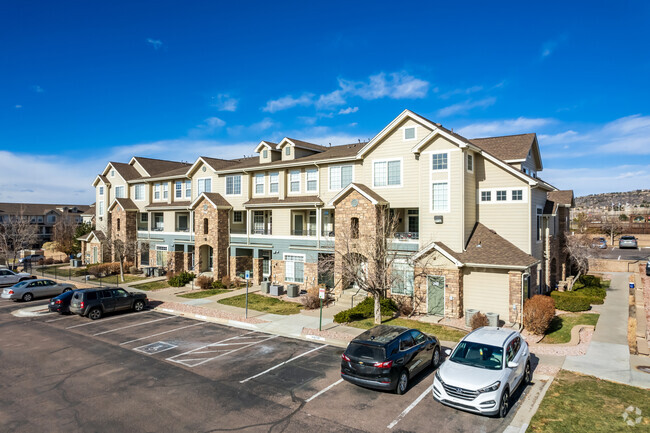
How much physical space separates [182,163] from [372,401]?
148 feet

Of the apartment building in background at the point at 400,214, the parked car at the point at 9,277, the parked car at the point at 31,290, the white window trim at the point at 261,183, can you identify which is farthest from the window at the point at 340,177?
the parked car at the point at 9,277

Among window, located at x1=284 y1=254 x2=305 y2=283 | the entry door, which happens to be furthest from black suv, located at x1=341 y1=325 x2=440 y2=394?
window, located at x1=284 y1=254 x2=305 y2=283

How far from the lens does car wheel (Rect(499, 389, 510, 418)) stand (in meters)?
10.4

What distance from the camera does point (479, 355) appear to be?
11547 mm

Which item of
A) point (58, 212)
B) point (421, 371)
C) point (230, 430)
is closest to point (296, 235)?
point (421, 371)

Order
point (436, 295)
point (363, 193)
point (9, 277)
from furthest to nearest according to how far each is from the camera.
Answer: point (9, 277)
point (363, 193)
point (436, 295)

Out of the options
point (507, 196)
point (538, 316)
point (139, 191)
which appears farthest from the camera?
point (139, 191)

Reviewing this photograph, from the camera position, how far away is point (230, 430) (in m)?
9.92

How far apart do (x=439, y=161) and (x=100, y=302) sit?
20970mm

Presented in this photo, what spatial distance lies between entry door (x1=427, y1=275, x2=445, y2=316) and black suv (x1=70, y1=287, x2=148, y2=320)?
57.4 ft

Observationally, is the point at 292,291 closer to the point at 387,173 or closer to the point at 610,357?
the point at 387,173

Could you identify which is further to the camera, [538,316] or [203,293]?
[203,293]

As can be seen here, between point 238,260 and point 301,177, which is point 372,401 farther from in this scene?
point 238,260

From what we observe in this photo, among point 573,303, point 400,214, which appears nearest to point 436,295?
point 400,214
